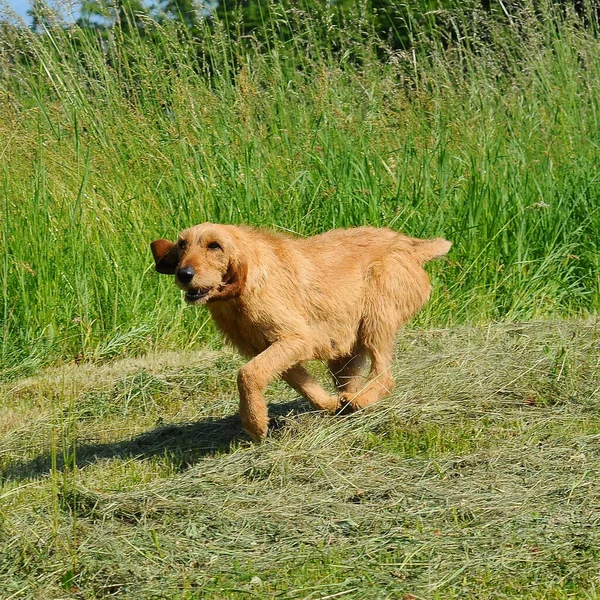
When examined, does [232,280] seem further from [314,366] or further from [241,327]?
[314,366]

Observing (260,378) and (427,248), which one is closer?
(260,378)

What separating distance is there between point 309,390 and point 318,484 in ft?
3.78

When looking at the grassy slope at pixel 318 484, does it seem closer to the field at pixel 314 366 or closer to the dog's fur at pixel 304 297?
the field at pixel 314 366

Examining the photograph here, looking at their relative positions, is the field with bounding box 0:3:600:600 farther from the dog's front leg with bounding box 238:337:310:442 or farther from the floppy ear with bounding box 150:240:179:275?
the floppy ear with bounding box 150:240:179:275

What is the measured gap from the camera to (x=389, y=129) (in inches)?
370

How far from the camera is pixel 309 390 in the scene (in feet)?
19.3

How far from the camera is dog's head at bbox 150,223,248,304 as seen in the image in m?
5.10

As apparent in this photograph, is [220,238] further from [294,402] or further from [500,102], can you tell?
[500,102]

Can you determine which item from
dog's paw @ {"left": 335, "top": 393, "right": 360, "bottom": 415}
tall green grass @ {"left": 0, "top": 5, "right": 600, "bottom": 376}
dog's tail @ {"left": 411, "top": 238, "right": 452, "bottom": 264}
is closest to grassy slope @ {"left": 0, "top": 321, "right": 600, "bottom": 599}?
dog's paw @ {"left": 335, "top": 393, "right": 360, "bottom": 415}

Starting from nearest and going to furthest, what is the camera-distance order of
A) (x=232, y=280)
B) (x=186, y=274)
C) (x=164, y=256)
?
(x=186, y=274), (x=232, y=280), (x=164, y=256)

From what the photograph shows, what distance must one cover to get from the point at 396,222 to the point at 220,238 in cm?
359

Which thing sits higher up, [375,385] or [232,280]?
[232,280]

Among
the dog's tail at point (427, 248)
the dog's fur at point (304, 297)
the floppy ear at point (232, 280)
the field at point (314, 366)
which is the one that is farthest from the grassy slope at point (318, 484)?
the floppy ear at point (232, 280)

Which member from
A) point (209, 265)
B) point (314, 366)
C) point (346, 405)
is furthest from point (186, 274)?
point (314, 366)
